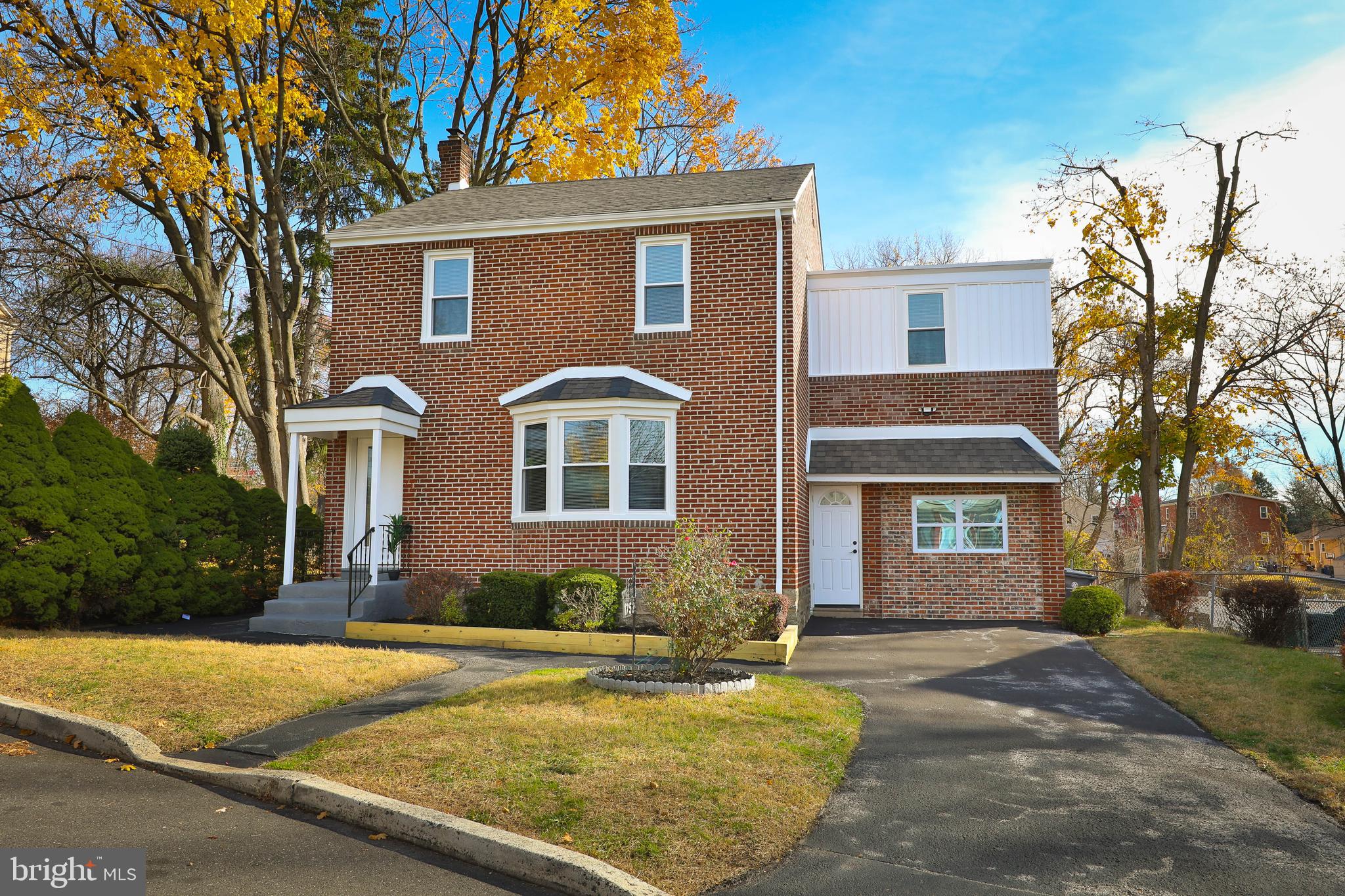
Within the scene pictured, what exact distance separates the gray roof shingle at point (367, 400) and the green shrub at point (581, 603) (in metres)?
4.25

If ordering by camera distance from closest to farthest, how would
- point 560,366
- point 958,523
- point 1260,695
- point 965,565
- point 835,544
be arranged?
point 1260,695, point 560,366, point 965,565, point 958,523, point 835,544

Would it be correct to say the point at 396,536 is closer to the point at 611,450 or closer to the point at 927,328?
the point at 611,450

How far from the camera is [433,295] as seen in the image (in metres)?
16.0

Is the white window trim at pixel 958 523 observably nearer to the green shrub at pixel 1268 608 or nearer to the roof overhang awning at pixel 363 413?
the green shrub at pixel 1268 608

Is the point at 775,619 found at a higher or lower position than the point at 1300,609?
lower

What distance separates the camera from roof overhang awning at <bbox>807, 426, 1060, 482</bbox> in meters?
16.0

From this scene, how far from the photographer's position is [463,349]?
51.3 feet

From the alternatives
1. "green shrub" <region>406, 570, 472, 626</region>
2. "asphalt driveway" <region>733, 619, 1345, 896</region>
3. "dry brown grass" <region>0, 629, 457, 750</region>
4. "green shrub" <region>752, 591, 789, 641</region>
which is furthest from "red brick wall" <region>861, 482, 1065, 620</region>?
"dry brown grass" <region>0, 629, 457, 750</region>

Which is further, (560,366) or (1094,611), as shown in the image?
(560,366)

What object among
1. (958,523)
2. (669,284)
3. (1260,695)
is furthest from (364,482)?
(1260,695)

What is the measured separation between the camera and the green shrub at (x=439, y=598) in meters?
13.5

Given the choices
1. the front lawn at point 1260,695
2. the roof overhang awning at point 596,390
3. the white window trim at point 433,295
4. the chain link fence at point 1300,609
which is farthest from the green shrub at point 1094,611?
the white window trim at point 433,295

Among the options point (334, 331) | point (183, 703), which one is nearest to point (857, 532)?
point (334, 331)

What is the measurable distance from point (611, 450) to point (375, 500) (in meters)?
4.03
